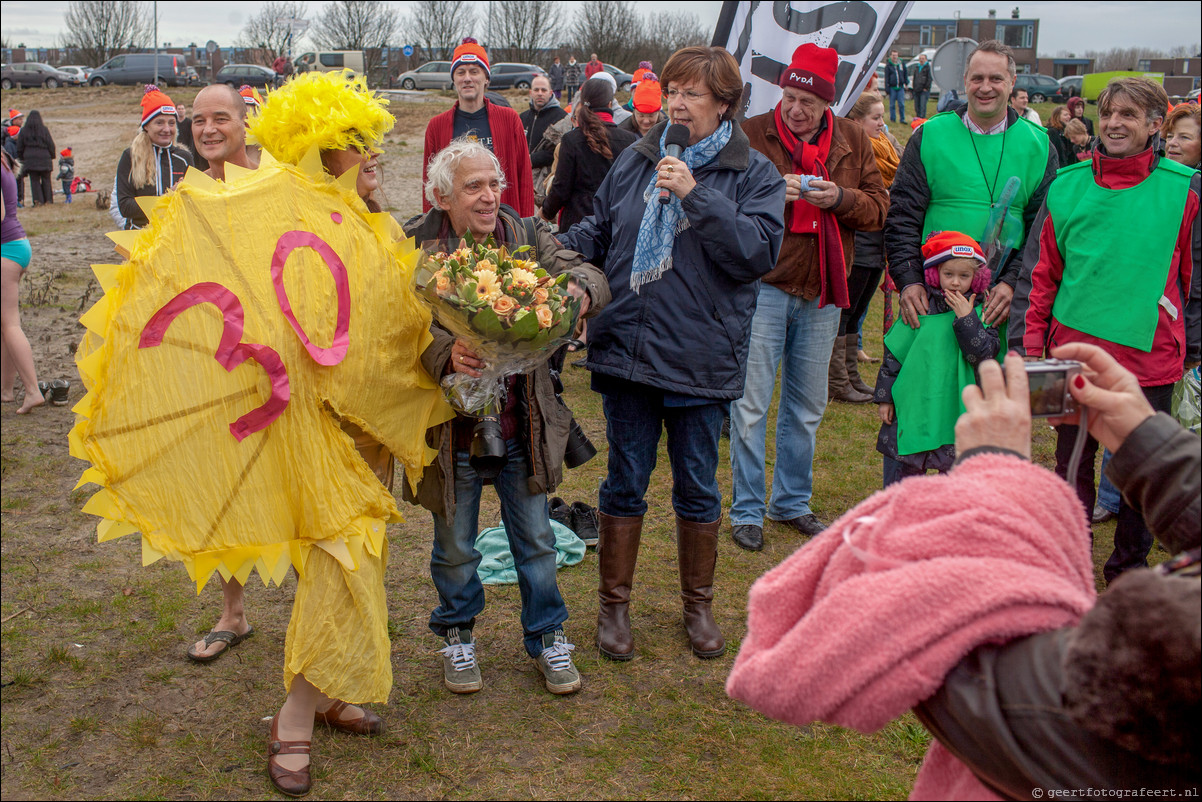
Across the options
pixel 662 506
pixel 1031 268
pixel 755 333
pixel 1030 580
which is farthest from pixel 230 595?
pixel 1031 268

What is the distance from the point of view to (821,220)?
4.73 metres

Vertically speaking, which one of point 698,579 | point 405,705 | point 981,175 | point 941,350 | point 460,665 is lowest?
point 405,705

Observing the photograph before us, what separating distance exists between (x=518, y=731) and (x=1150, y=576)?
2563 millimetres

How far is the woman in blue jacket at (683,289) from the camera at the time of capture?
3619 mm

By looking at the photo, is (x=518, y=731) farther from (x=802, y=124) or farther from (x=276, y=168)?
(x=802, y=124)

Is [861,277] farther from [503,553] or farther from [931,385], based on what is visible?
[503,553]

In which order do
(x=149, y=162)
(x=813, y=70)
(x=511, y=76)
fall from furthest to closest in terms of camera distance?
(x=511, y=76) < (x=149, y=162) < (x=813, y=70)

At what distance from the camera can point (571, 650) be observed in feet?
12.3

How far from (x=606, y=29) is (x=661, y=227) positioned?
48.3 metres

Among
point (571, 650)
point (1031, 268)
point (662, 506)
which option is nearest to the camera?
point (571, 650)

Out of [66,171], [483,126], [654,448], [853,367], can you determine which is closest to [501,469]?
[654,448]

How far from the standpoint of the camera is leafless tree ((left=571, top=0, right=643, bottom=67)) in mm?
47781

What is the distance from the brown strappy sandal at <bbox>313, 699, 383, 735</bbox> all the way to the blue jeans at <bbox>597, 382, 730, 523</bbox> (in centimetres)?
121

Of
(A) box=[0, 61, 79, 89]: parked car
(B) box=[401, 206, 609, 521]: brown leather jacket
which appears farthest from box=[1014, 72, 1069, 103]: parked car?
(A) box=[0, 61, 79, 89]: parked car
